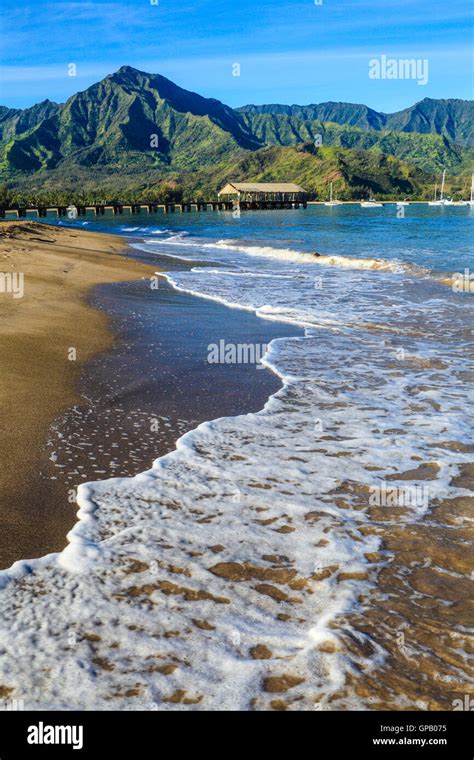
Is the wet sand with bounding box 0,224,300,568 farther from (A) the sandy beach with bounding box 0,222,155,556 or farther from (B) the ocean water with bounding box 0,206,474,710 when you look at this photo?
(B) the ocean water with bounding box 0,206,474,710

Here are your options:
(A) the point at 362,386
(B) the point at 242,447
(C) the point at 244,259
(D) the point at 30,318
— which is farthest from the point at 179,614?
(C) the point at 244,259

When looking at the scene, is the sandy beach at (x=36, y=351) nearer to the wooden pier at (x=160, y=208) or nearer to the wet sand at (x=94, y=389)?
the wet sand at (x=94, y=389)

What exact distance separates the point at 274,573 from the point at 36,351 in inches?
271

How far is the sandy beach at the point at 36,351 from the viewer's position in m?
5.91

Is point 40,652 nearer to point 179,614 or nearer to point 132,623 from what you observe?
point 132,623

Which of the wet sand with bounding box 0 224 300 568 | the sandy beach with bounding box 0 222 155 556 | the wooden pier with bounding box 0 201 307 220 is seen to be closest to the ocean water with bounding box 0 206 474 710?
the wet sand with bounding box 0 224 300 568

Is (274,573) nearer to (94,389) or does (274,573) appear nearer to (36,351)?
(94,389)

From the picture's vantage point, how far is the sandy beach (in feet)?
19.4

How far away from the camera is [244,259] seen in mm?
33906

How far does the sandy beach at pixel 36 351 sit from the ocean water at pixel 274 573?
779 millimetres

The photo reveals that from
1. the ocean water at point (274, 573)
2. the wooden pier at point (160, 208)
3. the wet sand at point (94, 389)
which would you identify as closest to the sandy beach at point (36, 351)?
the wet sand at point (94, 389)

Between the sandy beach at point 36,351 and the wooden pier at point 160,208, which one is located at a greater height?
the wooden pier at point 160,208

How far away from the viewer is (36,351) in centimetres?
1009

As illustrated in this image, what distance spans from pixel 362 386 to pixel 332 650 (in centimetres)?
597
